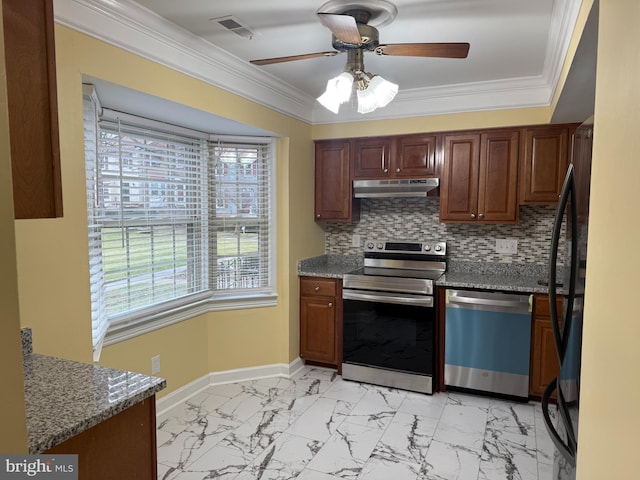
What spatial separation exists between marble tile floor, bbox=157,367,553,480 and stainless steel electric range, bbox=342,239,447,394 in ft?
0.42

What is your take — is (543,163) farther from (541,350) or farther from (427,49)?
(427,49)

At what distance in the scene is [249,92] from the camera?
3.03 meters

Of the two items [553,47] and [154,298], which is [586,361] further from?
[154,298]

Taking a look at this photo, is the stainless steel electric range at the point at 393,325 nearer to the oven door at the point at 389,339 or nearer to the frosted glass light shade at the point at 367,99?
the oven door at the point at 389,339

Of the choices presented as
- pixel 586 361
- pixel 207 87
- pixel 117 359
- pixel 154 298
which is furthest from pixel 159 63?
pixel 586 361

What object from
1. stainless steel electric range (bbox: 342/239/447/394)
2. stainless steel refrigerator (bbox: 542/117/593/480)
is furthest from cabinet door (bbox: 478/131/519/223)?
stainless steel refrigerator (bbox: 542/117/593/480)

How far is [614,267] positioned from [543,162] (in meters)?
2.66

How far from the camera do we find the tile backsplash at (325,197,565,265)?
3488 millimetres

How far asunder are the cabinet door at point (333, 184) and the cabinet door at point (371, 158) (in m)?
0.09

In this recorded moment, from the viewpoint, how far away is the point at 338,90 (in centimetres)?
209

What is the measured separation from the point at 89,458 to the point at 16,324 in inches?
29.4

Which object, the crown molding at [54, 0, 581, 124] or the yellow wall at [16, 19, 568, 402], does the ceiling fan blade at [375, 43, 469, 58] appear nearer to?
the crown molding at [54, 0, 581, 124]

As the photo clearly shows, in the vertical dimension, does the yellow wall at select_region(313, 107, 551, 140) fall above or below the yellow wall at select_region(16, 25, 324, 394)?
above

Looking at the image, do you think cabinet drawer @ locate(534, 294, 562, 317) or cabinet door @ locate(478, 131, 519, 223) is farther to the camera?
cabinet door @ locate(478, 131, 519, 223)
